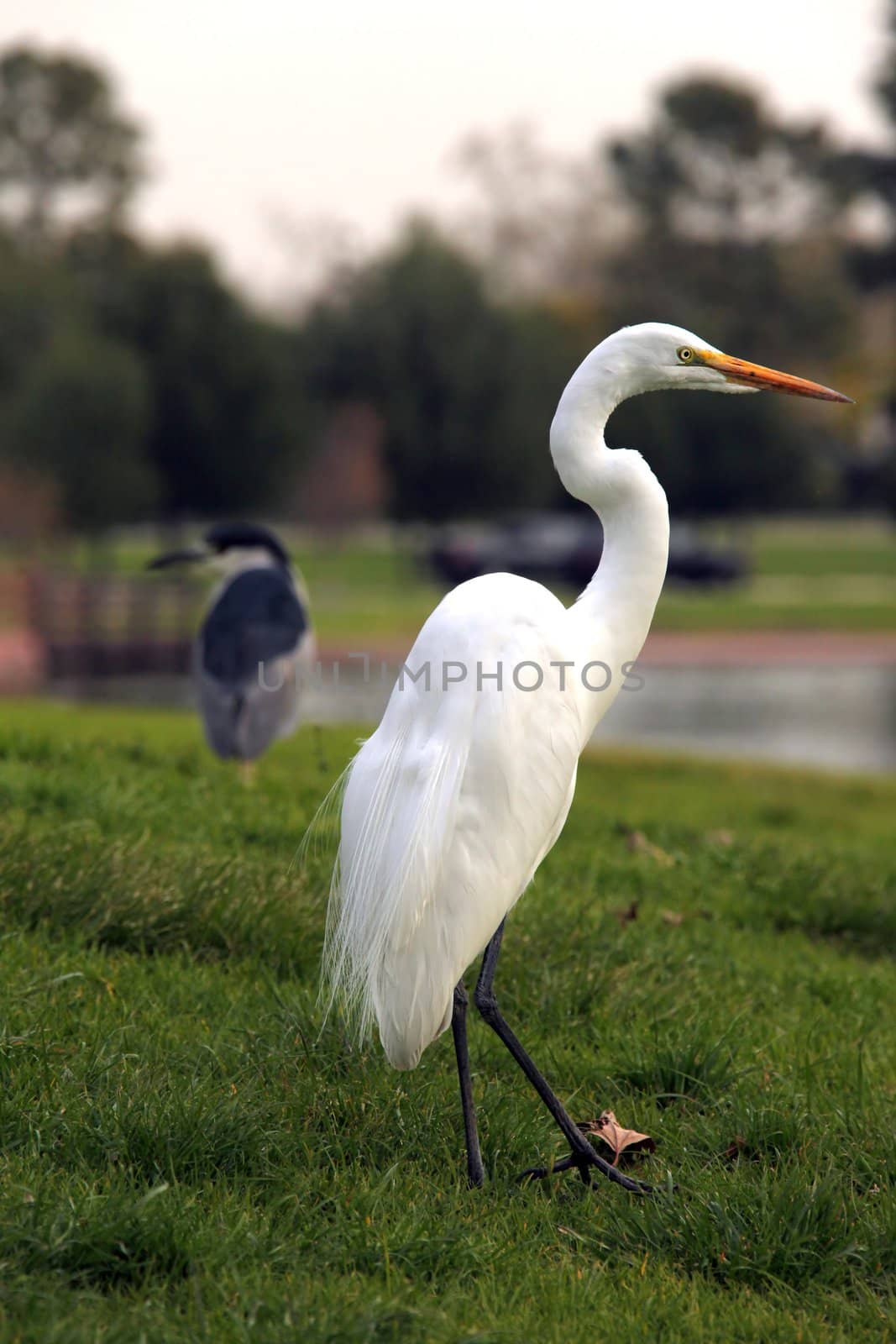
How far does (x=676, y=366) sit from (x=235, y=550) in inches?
246

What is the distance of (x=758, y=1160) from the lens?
10.8 feet

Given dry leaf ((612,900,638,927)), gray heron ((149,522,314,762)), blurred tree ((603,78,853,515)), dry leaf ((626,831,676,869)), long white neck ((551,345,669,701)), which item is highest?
blurred tree ((603,78,853,515))

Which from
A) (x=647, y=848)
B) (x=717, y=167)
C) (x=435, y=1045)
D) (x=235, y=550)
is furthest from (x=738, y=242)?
(x=435, y=1045)

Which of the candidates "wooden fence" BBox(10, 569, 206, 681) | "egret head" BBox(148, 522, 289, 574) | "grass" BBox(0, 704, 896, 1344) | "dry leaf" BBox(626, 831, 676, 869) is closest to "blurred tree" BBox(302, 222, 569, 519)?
"wooden fence" BBox(10, 569, 206, 681)

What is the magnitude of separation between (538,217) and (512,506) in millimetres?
14414

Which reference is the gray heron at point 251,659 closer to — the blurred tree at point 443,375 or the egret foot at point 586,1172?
the egret foot at point 586,1172

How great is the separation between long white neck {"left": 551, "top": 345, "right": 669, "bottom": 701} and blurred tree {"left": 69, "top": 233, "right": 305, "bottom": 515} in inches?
1229

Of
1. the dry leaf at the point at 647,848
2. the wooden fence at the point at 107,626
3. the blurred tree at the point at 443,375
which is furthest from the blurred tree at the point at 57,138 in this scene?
the dry leaf at the point at 647,848

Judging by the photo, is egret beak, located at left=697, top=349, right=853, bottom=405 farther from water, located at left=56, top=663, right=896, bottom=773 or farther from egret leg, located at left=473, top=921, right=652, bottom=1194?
water, located at left=56, top=663, right=896, bottom=773

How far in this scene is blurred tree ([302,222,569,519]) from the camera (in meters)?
37.7

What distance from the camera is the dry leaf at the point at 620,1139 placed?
3.38 metres

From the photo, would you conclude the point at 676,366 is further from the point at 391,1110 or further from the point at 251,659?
the point at 251,659

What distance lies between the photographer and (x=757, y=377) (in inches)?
146

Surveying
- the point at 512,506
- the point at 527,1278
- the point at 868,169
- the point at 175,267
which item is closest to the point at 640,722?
the point at 527,1278
